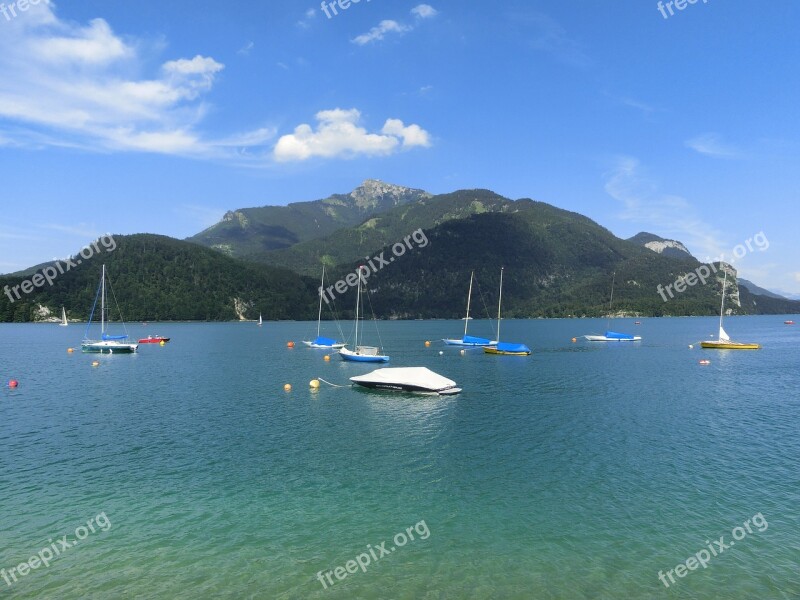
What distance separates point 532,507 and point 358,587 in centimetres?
1109

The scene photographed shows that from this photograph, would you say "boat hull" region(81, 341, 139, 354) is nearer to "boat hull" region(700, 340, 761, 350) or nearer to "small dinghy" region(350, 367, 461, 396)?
"small dinghy" region(350, 367, 461, 396)

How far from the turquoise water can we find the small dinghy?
1.86 m

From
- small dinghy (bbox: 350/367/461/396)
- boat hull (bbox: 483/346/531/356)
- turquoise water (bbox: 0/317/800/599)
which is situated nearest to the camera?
turquoise water (bbox: 0/317/800/599)

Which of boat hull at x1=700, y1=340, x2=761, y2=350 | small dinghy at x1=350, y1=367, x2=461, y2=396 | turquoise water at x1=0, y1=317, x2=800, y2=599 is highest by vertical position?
boat hull at x1=700, y1=340, x2=761, y2=350

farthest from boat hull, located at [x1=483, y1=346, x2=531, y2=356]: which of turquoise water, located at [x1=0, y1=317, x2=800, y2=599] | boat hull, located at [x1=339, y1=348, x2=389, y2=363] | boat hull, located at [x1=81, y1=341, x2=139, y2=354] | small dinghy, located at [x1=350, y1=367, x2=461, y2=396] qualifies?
boat hull, located at [x1=81, y1=341, x2=139, y2=354]

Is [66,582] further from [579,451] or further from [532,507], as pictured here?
[579,451]

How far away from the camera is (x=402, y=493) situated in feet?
88.3

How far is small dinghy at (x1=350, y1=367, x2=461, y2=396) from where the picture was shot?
5950 cm

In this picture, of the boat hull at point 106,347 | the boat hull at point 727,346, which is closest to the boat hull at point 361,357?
the boat hull at point 106,347

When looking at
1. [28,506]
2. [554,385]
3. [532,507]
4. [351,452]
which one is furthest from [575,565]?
[554,385]

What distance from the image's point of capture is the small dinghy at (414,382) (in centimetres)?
5950

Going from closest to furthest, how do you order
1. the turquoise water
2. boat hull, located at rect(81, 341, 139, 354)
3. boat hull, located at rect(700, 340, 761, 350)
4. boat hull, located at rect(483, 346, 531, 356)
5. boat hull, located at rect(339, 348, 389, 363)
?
the turquoise water
boat hull, located at rect(339, 348, 389, 363)
boat hull, located at rect(483, 346, 531, 356)
boat hull, located at rect(81, 341, 139, 354)
boat hull, located at rect(700, 340, 761, 350)

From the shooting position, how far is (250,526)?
22531mm

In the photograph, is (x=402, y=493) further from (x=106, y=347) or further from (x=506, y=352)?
(x=106, y=347)
